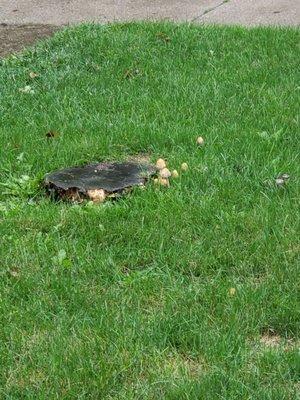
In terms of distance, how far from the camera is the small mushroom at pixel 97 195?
15.3ft

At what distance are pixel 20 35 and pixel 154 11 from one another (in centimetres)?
204

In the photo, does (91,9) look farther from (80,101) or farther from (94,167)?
(94,167)

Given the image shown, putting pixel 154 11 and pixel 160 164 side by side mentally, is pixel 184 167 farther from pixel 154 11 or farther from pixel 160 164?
pixel 154 11

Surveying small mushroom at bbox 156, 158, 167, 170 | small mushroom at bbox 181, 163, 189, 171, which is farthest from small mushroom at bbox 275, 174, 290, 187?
small mushroom at bbox 156, 158, 167, 170

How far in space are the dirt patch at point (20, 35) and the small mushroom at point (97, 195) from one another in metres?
3.78

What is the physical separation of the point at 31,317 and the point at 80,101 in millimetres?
3102

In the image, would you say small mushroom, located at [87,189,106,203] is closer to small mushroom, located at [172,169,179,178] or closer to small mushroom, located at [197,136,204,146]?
small mushroom, located at [172,169,179,178]

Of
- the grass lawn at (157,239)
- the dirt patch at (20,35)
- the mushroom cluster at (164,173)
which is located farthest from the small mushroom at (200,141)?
the dirt patch at (20,35)

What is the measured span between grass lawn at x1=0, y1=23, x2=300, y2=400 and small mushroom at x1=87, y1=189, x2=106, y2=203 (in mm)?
110

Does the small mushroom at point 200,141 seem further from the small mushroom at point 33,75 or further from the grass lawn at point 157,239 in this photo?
the small mushroom at point 33,75

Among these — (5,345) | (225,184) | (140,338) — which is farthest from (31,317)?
(225,184)

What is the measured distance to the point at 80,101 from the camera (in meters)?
6.36

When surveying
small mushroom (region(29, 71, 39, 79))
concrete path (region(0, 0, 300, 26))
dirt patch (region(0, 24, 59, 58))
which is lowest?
concrete path (region(0, 0, 300, 26))

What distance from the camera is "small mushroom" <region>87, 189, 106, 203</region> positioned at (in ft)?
15.3
